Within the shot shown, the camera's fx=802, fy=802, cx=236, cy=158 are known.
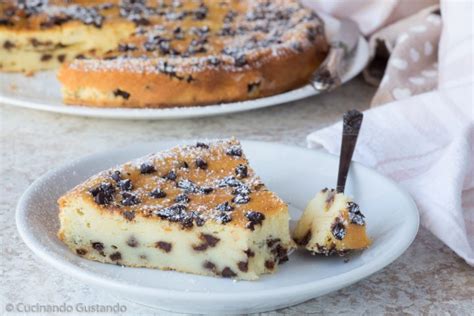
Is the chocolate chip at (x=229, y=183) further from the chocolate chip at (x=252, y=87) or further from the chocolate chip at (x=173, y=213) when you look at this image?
the chocolate chip at (x=252, y=87)

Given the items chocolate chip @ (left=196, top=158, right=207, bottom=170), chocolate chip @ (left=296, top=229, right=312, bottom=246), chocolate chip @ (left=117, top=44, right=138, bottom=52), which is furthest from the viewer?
chocolate chip @ (left=117, top=44, right=138, bottom=52)

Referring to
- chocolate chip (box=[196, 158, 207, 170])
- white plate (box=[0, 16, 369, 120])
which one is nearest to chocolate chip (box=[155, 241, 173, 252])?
chocolate chip (box=[196, 158, 207, 170])

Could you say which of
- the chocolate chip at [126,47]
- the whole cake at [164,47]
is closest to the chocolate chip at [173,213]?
the whole cake at [164,47]

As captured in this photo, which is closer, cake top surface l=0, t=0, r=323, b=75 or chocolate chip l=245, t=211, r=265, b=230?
chocolate chip l=245, t=211, r=265, b=230

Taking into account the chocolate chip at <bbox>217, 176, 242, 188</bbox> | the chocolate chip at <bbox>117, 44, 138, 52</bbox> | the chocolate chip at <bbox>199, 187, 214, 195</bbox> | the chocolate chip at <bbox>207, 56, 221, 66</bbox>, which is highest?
the chocolate chip at <bbox>199, 187, 214, 195</bbox>

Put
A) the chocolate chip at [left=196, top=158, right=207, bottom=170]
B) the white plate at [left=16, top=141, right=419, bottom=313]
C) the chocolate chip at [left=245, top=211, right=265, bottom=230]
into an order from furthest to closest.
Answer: the chocolate chip at [left=196, top=158, right=207, bottom=170] < the chocolate chip at [left=245, top=211, right=265, bottom=230] < the white plate at [left=16, top=141, right=419, bottom=313]

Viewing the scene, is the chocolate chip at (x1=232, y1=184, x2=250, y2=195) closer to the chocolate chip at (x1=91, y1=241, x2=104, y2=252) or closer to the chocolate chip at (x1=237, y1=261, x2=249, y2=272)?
the chocolate chip at (x1=237, y1=261, x2=249, y2=272)

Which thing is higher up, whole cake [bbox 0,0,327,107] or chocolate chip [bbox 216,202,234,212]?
chocolate chip [bbox 216,202,234,212]
